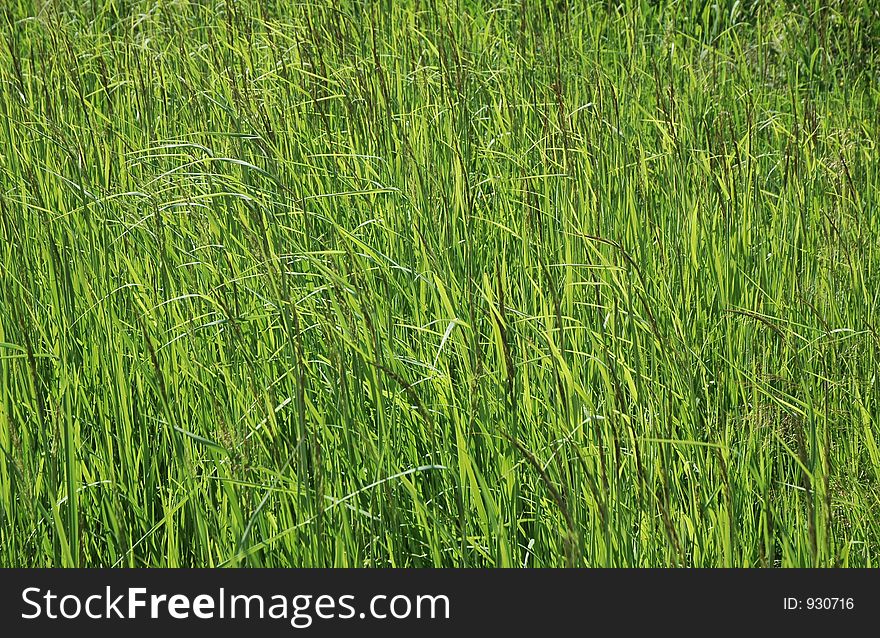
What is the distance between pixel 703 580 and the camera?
1230 millimetres

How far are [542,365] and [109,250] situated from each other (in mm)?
955

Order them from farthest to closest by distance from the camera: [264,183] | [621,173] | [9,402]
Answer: [621,173], [264,183], [9,402]

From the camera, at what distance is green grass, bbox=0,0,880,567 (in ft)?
4.37

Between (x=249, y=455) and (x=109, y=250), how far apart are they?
0.73 m

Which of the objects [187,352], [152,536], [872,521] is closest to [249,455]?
[152,536]

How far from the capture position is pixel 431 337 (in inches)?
69.6

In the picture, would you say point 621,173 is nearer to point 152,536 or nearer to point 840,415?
point 840,415

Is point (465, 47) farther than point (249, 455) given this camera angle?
Yes

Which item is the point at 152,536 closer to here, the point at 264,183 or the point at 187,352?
the point at 187,352

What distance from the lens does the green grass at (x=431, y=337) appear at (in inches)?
52.4

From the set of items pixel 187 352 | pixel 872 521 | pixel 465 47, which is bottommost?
pixel 872 521

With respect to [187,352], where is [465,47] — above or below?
above

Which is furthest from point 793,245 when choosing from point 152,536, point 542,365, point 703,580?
point 152,536

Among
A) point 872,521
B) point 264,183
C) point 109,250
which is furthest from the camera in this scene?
point 264,183
